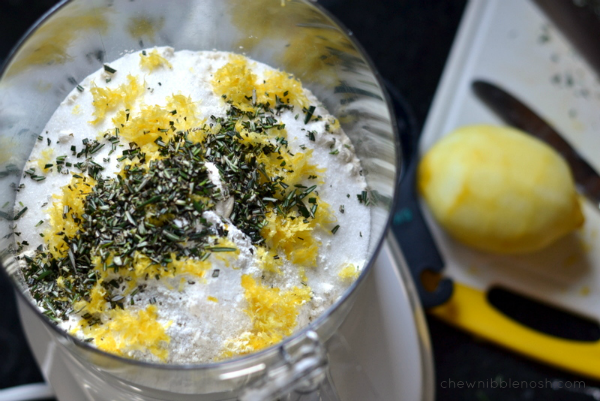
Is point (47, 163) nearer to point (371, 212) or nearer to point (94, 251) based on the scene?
point (94, 251)

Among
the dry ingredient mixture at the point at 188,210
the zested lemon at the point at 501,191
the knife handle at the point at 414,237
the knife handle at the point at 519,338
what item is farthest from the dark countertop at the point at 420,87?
the dry ingredient mixture at the point at 188,210

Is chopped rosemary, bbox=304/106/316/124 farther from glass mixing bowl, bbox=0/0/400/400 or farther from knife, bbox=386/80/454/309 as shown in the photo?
knife, bbox=386/80/454/309

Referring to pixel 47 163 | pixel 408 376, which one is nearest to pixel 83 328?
pixel 47 163

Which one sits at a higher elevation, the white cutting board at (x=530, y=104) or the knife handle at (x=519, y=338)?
the white cutting board at (x=530, y=104)

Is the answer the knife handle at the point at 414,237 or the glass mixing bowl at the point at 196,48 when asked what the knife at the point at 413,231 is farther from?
the glass mixing bowl at the point at 196,48

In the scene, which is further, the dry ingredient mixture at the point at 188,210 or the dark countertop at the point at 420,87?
the dark countertop at the point at 420,87

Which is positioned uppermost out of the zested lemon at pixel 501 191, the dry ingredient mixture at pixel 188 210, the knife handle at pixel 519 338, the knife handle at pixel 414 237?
the dry ingredient mixture at pixel 188 210

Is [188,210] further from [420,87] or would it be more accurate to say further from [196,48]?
[420,87]
